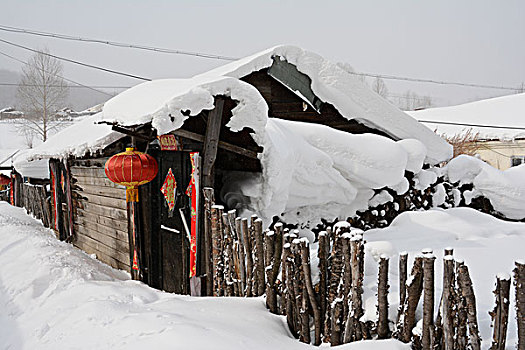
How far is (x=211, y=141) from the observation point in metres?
5.17

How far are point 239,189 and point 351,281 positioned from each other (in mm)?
2862

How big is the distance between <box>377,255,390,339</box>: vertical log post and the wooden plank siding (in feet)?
17.9

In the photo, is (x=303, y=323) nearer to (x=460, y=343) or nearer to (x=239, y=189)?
(x=460, y=343)

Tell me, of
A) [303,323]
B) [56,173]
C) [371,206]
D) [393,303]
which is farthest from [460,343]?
[56,173]

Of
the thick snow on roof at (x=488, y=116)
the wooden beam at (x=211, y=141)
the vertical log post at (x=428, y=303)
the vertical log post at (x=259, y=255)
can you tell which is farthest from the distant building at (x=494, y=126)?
A: the vertical log post at (x=428, y=303)

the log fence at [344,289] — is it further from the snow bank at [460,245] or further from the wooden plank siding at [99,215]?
the wooden plank siding at [99,215]

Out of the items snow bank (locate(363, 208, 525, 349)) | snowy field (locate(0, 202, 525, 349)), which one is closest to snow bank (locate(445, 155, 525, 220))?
snow bank (locate(363, 208, 525, 349))

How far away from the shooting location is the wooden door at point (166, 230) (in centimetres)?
597

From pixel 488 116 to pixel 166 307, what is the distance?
21.3 metres

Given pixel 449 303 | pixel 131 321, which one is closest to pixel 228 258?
pixel 131 321

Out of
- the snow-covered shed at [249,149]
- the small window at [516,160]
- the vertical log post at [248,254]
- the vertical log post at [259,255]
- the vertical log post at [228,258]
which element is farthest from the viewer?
the small window at [516,160]

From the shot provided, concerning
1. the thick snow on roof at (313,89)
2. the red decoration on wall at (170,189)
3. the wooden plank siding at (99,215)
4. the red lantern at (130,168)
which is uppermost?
the thick snow on roof at (313,89)

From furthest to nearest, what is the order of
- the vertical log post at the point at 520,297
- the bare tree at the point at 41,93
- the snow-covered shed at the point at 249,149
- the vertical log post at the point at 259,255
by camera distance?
1. the bare tree at the point at 41,93
2. the snow-covered shed at the point at 249,149
3. the vertical log post at the point at 259,255
4. the vertical log post at the point at 520,297

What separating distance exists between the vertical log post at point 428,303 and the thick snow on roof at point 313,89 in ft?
9.48
